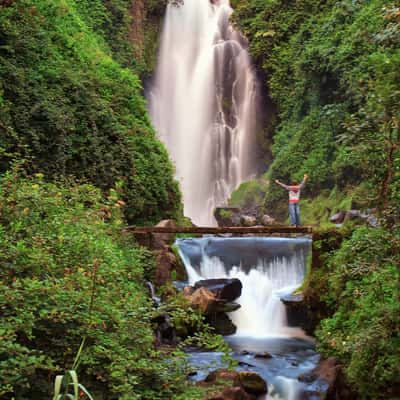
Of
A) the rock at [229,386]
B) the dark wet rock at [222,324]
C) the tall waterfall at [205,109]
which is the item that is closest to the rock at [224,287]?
the dark wet rock at [222,324]

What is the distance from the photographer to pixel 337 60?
20.6 m

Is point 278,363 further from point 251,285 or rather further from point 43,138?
point 43,138

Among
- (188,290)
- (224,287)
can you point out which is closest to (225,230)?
(224,287)

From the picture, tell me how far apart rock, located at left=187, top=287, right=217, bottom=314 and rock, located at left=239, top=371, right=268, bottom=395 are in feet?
8.81

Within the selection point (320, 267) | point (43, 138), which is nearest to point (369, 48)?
point (320, 267)

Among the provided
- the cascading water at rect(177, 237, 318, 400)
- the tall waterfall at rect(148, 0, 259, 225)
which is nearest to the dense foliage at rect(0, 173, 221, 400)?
the cascading water at rect(177, 237, 318, 400)

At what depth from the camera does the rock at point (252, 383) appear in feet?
25.1

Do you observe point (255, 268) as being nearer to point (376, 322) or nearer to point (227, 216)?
point (376, 322)

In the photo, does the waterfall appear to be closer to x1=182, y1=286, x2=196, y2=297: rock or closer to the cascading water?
the cascading water

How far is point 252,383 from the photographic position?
7727mm

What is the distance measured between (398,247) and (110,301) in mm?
3091

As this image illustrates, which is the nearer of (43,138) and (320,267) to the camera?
(320,267)

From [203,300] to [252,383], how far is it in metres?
3.02

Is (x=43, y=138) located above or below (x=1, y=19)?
below
